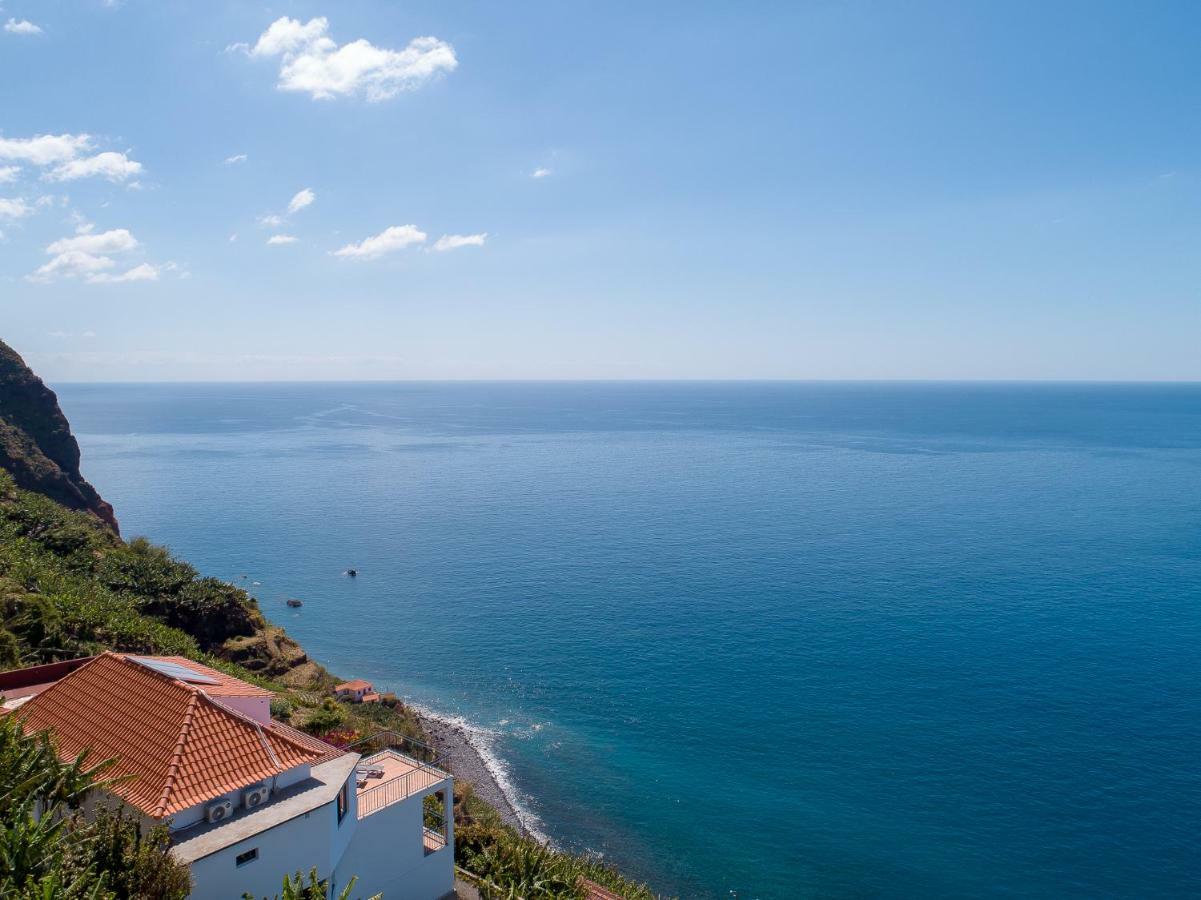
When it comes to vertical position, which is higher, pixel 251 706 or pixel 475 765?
pixel 251 706

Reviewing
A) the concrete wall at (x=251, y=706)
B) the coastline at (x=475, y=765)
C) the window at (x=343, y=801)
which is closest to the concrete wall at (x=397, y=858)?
the window at (x=343, y=801)

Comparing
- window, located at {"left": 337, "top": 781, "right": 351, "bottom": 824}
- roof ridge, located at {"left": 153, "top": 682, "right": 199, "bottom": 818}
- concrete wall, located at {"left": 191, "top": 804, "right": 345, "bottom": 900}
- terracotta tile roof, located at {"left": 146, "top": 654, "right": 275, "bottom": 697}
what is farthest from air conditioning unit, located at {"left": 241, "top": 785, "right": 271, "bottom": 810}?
terracotta tile roof, located at {"left": 146, "top": 654, "right": 275, "bottom": 697}

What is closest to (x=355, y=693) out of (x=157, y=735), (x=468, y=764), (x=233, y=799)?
(x=468, y=764)

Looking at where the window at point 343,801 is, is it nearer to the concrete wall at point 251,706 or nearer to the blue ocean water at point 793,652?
the concrete wall at point 251,706

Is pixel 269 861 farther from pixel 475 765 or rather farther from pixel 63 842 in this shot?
pixel 475 765

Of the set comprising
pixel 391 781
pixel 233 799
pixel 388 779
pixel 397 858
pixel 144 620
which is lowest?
pixel 397 858

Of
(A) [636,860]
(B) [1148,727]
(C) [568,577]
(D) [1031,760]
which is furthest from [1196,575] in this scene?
(A) [636,860]

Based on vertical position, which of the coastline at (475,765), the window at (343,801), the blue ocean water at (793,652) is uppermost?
the window at (343,801)

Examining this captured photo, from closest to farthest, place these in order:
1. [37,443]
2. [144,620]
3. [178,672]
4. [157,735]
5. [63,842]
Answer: [63,842]
[157,735]
[178,672]
[144,620]
[37,443]

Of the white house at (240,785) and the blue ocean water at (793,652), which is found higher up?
the white house at (240,785)
